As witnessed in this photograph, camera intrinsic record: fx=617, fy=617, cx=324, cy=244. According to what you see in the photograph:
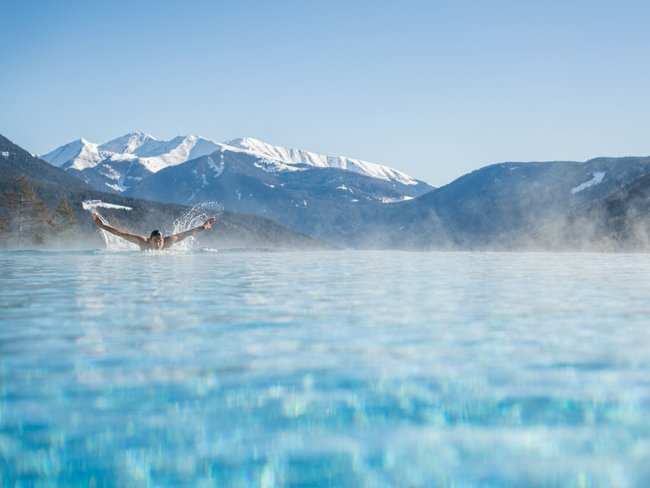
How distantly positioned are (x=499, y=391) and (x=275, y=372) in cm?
219

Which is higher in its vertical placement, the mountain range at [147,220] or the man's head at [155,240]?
Result: the mountain range at [147,220]

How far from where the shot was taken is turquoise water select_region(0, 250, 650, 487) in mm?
3830

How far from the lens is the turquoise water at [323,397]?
383 centimetres

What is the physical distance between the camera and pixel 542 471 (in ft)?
12.3

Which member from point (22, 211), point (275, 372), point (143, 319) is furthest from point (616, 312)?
point (22, 211)

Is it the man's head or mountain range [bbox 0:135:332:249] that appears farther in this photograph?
mountain range [bbox 0:135:332:249]

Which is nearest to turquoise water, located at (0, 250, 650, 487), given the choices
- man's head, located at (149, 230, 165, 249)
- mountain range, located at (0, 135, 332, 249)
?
man's head, located at (149, 230, 165, 249)

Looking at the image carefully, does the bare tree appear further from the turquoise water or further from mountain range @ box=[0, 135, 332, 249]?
the turquoise water

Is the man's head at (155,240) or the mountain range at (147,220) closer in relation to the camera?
the man's head at (155,240)

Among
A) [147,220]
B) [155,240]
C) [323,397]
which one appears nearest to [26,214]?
[155,240]

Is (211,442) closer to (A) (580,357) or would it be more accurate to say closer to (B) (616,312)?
(A) (580,357)

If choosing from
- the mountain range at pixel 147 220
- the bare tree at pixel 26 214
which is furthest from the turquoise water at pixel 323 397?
the mountain range at pixel 147 220

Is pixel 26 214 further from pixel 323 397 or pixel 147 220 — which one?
pixel 323 397

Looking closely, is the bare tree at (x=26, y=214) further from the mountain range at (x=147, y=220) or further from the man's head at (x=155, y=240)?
the man's head at (x=155, y=240)
